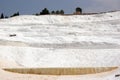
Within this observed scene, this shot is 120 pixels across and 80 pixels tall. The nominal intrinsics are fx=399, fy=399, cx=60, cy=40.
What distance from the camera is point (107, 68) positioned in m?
14.6

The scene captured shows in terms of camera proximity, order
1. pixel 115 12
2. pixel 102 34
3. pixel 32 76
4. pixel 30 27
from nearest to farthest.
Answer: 1. pixel 32 76
2. pixel 102 34
3. pixel 30 27
4. pixel 115 12

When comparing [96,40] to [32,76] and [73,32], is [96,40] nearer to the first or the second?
[73,32]

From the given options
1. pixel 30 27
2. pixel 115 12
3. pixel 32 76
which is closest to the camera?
pixel 32 76

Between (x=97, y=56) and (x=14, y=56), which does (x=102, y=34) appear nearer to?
(x=97, y=56)

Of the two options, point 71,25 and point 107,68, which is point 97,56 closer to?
point 107,68

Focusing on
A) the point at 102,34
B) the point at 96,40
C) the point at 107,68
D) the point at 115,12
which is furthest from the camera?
the point at 115,12

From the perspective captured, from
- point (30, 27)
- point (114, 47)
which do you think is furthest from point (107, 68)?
point (30, 27)

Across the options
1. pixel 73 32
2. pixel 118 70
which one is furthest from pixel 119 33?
pixel 118 70

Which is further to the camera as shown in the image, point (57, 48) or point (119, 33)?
point (119, 33)

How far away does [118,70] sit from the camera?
45.4 ft

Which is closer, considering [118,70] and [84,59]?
[118,70]

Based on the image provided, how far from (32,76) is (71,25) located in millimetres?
15164

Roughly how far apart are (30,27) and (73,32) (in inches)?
147

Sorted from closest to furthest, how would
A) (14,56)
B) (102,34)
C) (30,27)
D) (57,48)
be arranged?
(14,56) < (57,48) < (102,34) < (30,27)
